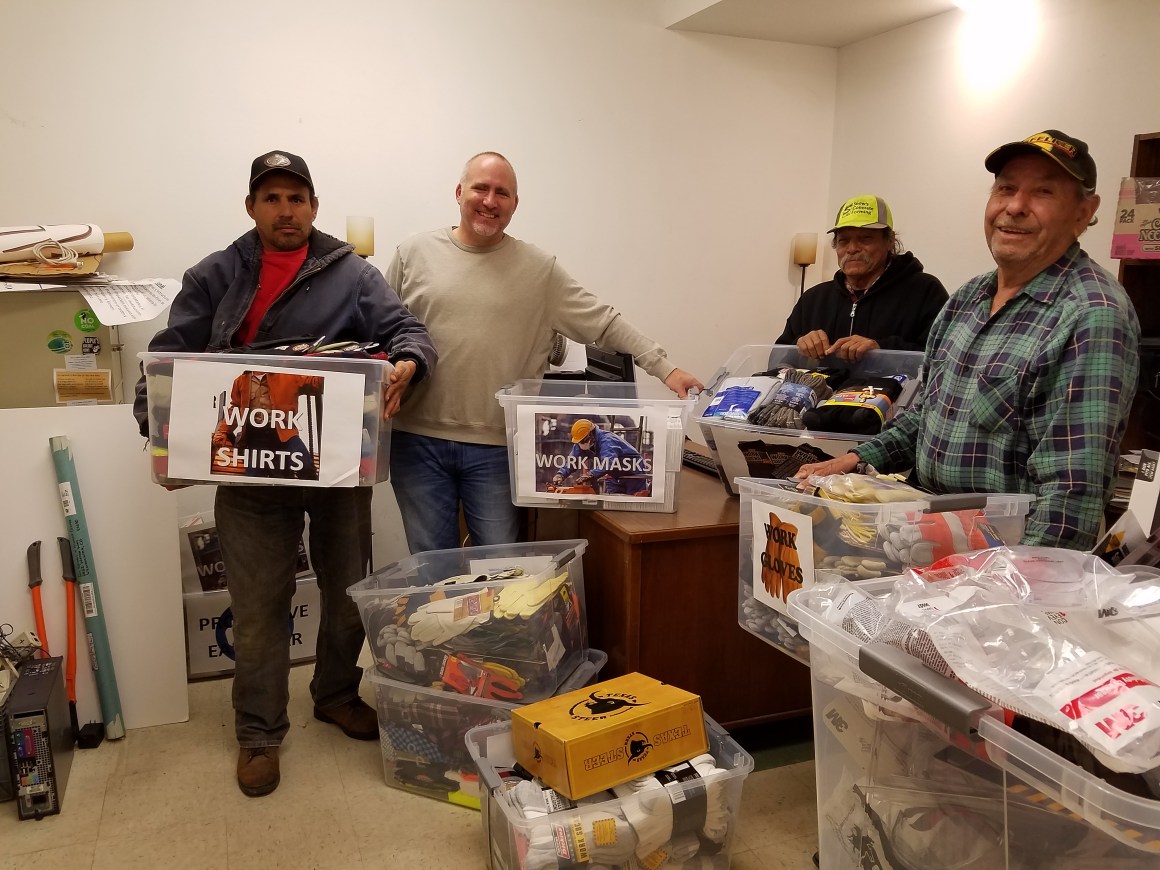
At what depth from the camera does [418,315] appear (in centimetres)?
230

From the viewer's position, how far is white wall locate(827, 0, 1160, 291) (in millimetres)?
2730

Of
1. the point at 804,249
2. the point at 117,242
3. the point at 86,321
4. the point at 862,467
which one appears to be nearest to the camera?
the point at 862,467

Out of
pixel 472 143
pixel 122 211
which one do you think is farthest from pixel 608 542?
pixel 122 211

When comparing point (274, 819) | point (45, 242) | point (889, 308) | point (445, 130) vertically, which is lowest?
point (274, 819)

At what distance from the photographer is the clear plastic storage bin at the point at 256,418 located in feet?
6.00

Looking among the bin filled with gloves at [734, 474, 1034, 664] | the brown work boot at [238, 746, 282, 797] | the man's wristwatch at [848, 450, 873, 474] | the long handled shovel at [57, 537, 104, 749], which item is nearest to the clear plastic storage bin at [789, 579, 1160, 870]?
the bin filled with gloves at [734, 474, 1034, 664]

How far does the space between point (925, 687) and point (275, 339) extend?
1.63 m

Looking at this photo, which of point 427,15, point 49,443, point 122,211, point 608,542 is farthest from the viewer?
point 427,15

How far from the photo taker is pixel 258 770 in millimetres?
2094

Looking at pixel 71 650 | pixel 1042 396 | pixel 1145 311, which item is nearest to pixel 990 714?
pixel 1042 396

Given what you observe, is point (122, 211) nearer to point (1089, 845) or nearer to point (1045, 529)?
point (1045, 529)

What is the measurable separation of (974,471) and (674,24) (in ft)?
8.94

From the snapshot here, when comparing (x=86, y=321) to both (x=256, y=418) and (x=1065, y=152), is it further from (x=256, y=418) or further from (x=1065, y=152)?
(x=1065, y=152)

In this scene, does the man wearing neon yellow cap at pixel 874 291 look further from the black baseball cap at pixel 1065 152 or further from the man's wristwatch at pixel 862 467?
the black baseball cap at pixel 1065 152
